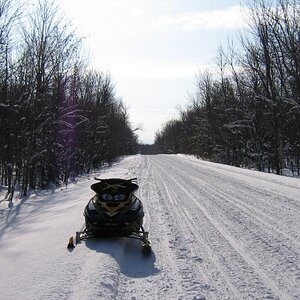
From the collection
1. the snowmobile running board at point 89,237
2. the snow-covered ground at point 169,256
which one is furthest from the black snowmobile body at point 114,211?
the snow-covered ground at point 169,256

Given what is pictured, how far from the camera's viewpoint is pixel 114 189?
7250 mm

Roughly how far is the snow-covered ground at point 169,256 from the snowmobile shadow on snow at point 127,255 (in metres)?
0.01

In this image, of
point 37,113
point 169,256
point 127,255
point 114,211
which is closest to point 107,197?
point 114,211

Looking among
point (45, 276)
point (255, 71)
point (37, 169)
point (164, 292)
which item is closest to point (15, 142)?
point (37, 169)

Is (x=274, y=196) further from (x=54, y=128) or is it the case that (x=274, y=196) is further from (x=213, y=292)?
(x=54, y=128)

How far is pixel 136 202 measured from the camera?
7.46 meters

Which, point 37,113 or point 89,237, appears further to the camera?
point 37,113

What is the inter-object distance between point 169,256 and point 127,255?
0.71 meters

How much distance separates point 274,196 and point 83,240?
7585 millimetres

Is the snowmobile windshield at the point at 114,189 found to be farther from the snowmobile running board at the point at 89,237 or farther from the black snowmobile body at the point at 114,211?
the snowmobile running board at the point at 89,237

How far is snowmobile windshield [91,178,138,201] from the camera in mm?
7191

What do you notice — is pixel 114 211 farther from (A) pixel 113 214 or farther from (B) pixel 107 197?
(B) pixel 107 197

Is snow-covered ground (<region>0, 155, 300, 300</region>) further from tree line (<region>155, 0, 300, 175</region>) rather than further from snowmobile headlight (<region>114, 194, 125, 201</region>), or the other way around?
tree line (<region>155, 0, 300, 175</region>)

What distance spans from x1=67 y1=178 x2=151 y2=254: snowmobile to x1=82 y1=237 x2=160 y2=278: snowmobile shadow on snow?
159mm
